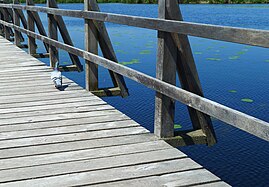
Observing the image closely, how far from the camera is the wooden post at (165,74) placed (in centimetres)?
327

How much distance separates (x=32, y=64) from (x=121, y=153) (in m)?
4.84

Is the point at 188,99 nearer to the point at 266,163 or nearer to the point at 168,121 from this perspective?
the point at 168,121

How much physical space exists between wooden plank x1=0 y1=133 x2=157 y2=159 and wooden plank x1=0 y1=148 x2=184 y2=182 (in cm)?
26

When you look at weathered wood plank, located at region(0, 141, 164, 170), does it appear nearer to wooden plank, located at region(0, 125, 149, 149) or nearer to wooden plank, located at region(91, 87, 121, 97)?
wooden plank, located at region(0, 125, 149, 149)

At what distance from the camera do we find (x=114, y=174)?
2643 mm

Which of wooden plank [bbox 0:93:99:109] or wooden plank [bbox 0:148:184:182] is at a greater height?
wooden plank [bbox 0:148:184:182]

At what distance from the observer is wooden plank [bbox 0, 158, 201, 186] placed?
2533mm

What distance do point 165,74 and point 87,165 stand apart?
1.01 meters

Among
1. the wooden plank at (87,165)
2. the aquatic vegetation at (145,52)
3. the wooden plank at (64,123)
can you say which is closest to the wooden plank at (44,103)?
the wooden plank at (64,123)

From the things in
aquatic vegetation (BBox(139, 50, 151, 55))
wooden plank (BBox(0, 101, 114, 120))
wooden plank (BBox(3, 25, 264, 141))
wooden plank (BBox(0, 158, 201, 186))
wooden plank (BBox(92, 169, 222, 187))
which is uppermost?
wooden plank (BBox(3, 25, 264, 141))

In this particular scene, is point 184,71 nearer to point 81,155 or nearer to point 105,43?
point 81,155

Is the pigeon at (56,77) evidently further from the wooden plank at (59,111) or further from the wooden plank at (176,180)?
the wooden plank at (176,180)

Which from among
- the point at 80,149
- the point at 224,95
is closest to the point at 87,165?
the point at 80,149

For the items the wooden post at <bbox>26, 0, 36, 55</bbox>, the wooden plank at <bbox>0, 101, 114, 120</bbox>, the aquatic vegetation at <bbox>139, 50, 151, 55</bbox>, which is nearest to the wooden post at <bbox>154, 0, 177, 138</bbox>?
the wooden plank at <bbox>0, 101, 114, 120</bbox>
